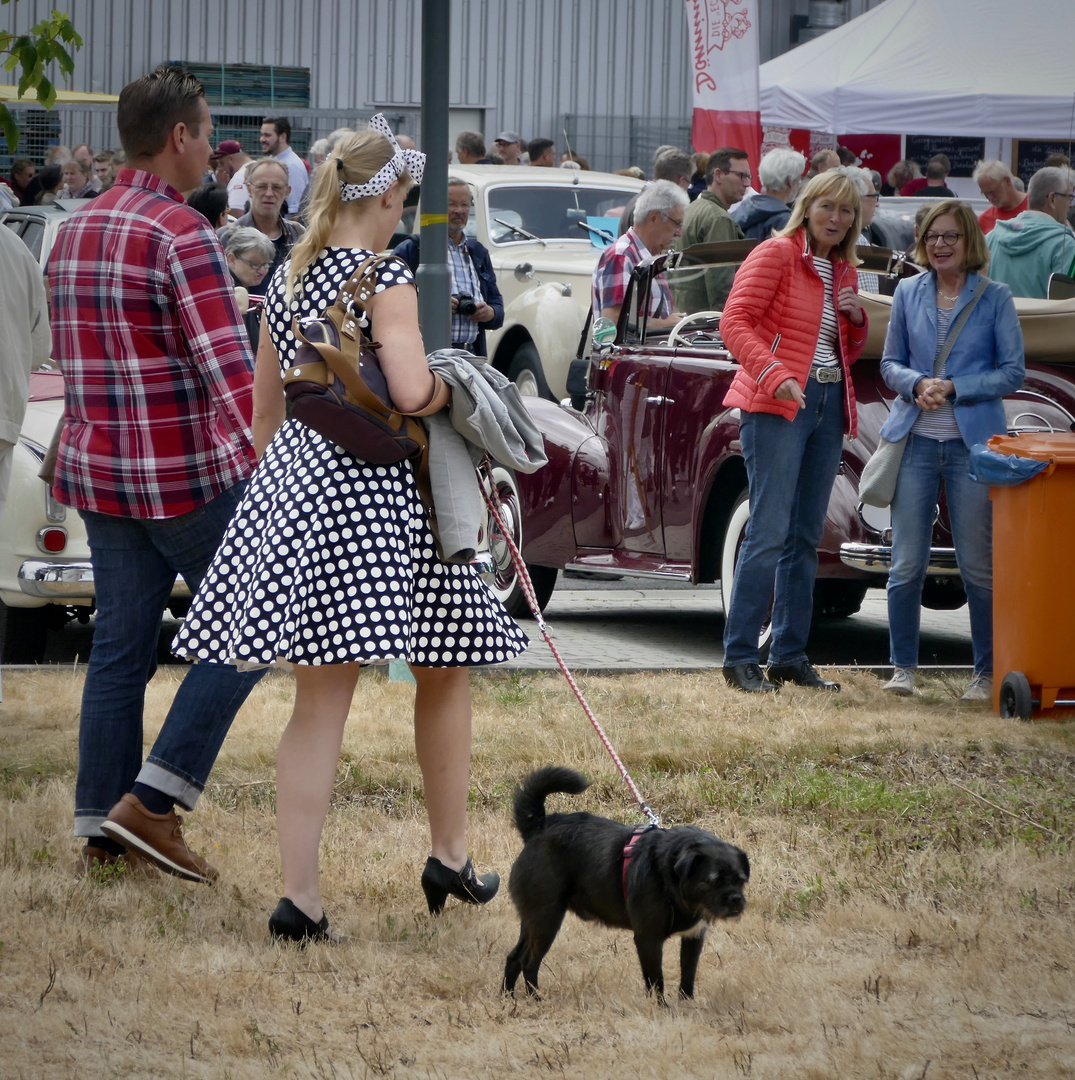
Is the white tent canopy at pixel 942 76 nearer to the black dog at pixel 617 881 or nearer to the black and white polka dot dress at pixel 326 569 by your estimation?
the black and white polka dot dress at pixel 326 569

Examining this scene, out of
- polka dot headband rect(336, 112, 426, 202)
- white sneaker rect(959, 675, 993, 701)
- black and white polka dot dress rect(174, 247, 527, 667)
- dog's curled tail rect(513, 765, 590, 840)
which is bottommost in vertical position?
white sneaker rect(959, 675, 993, 701)

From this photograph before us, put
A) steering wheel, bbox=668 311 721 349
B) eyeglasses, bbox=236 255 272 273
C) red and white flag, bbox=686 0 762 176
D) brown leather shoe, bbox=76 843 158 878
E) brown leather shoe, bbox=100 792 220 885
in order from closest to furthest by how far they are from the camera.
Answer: brown leather shoe, bbox=100 792 220 885, brown leather shoe, bbox=76 843 158 878, eyeglasses, bbox=236 255 272 273, steering wheel, bbox=668 311 721 349, red and white flag, bbox=686 0 762 176

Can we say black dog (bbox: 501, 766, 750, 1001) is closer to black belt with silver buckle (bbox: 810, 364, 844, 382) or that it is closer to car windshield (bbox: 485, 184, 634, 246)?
black belt with silver buckle (bbox: 810, 364, 844, 382)

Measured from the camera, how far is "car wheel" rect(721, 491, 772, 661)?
274 inches

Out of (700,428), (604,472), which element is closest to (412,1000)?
(700,428)

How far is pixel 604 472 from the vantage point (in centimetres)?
792

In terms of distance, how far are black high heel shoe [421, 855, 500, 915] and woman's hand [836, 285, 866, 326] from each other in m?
3.27

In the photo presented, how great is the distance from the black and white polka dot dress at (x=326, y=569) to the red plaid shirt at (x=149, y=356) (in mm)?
343

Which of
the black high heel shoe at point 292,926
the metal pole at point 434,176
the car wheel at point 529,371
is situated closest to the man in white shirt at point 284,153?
the car wheel at point 529,371

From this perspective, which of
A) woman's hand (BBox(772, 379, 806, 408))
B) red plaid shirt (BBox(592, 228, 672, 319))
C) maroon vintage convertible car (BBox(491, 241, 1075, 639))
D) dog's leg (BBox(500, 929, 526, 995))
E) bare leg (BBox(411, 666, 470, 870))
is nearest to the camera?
dog's leg (BBox(500, 929, 526, 995))

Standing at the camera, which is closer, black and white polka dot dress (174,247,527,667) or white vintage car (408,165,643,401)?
black and white polka dot dress (174,247,527,667)

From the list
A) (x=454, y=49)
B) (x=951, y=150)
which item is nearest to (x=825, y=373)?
(x=951, y=150)

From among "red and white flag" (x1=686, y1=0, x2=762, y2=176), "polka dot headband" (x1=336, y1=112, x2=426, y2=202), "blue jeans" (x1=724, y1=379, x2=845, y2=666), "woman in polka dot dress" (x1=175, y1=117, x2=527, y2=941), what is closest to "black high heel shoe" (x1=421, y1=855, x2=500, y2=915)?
"woman in polka dot dress" (x1=175, y1=117, x2=527, y2=941)

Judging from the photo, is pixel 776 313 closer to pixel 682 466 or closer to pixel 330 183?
pixel 682 466
